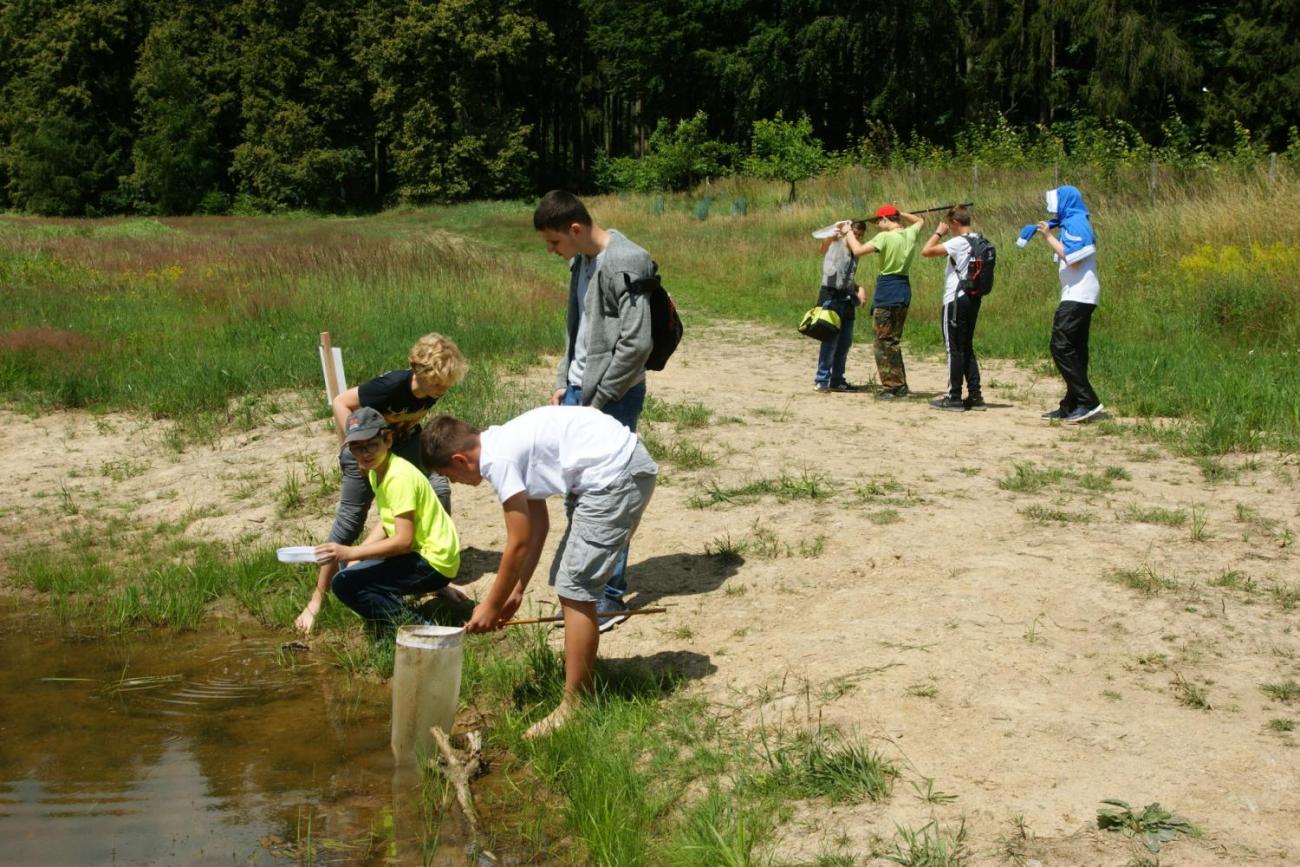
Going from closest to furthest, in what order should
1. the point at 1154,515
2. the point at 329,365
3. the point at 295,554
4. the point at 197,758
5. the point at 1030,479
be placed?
1. the point at 295,554
2. the point at 197,758
3. the point at 329,365
4. the point at 1154,515
5. the point at 1030,479

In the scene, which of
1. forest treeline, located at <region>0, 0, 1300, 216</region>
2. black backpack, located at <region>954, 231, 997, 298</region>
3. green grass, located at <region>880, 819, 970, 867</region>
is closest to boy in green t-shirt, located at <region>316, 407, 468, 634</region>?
green grass, located at <region>880, 819, 970, 867</region>

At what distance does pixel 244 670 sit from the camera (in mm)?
6484

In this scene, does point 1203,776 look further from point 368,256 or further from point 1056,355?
point 368,256

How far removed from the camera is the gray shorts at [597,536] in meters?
4.97

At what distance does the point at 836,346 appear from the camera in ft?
39.7

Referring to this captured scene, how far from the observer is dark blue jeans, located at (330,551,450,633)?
6.14 meters

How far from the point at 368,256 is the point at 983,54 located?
33.9m

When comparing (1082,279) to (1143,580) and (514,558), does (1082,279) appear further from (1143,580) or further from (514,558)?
(514,558)

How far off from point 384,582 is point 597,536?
1.65 m

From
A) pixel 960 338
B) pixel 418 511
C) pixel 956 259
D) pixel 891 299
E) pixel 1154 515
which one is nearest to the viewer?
pixel 418 511

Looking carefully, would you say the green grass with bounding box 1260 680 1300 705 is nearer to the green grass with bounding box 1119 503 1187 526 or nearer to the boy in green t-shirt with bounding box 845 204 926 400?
the green grass with bounding box 1119 503 1187 526

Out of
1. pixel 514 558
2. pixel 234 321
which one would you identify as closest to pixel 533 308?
pixel 234 321

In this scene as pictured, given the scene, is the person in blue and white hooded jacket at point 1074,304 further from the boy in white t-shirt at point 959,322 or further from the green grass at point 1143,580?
the green grass at point 1143,580

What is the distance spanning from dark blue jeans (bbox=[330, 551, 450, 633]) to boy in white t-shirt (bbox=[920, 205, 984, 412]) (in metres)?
6.22
